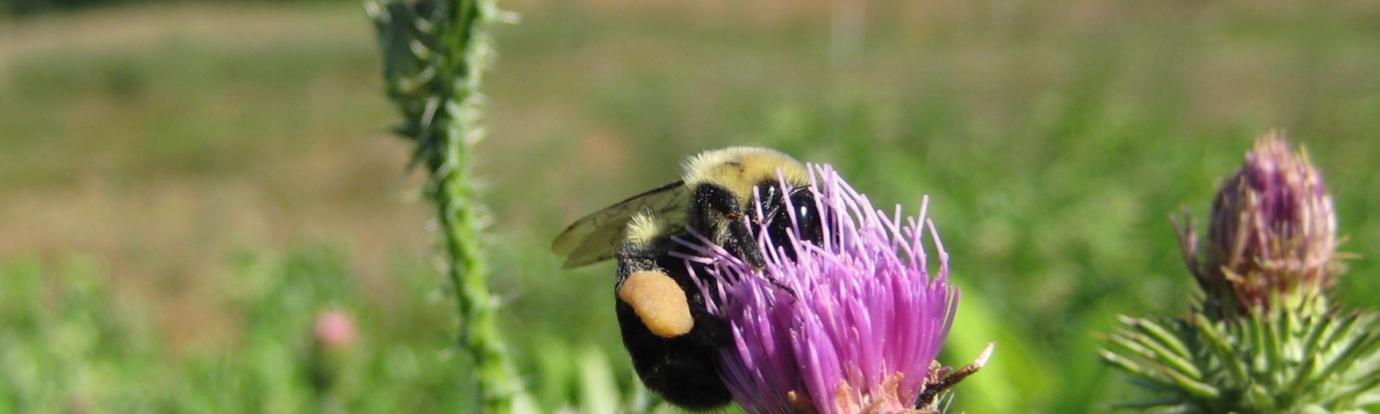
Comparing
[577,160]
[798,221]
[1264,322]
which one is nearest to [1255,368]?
[1264,322]

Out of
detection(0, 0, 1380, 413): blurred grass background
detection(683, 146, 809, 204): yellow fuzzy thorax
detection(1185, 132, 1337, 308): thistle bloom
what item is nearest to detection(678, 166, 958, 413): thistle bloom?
detection(683, 146, 809, 204): yellow fuzzy thorax

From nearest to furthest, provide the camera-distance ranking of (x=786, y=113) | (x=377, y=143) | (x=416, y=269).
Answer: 1. (x=786, y=113)
2. (x=416, y=269)
3. (x=377, y=143)

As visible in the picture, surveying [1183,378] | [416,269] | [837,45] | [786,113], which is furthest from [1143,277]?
[837,45]

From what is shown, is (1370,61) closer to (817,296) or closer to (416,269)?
(416,269)

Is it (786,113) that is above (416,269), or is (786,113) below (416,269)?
above

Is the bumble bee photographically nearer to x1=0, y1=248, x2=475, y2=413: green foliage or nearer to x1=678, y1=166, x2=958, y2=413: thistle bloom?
x1=678, y1=166, x2=958, y2=413: thistle bloom

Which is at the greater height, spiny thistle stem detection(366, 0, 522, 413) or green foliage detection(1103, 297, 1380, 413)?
green foliage detection(1103, 297, 1380, 413)
